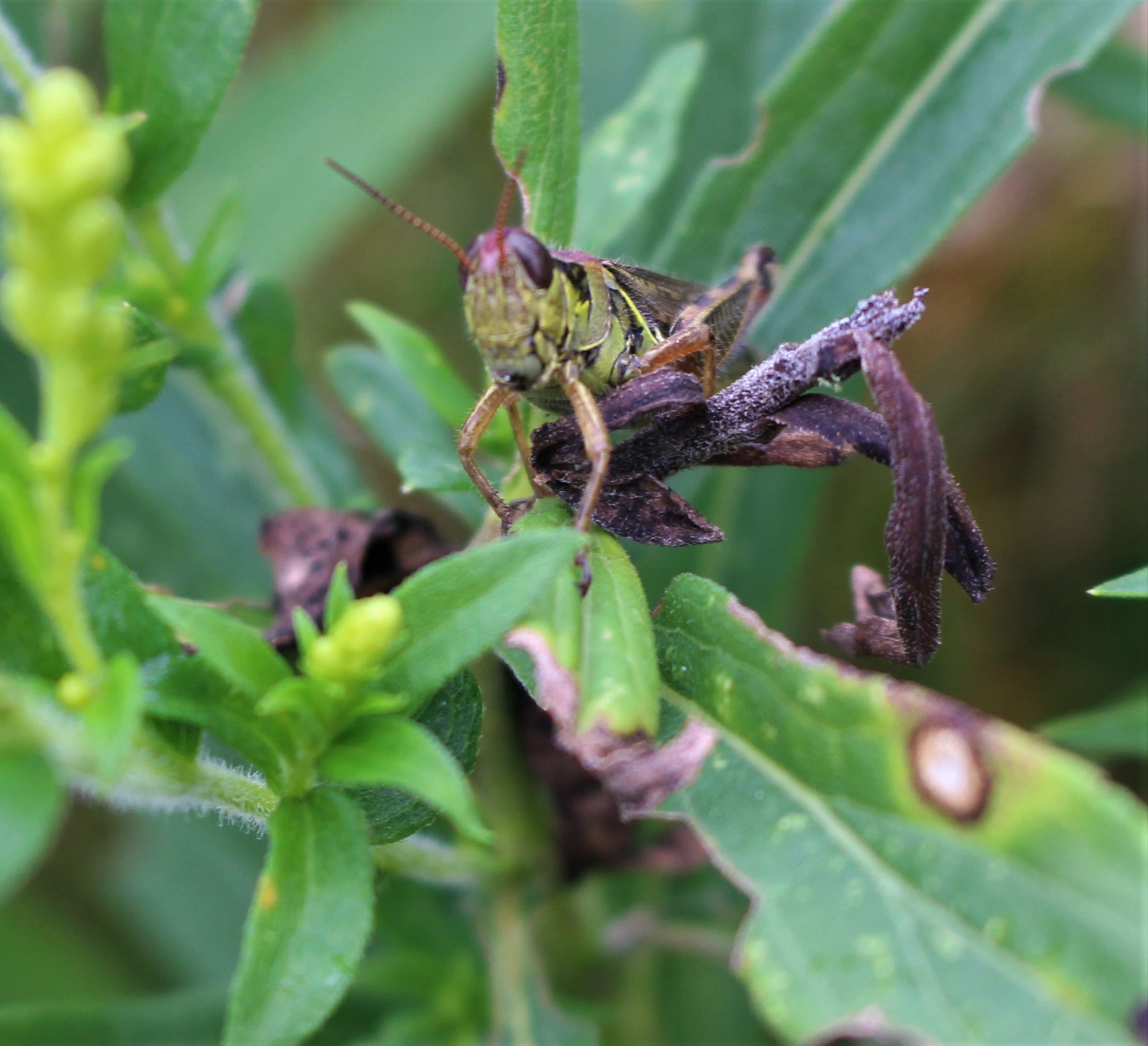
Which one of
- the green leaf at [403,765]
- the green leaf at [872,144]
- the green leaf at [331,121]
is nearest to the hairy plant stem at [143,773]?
the green leaf at [403,765]

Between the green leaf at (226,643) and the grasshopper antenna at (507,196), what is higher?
the grasshopper antenna at (507,196)

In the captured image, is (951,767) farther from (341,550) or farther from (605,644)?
(341,550)

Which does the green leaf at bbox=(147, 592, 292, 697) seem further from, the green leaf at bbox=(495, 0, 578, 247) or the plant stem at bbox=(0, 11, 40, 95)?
the plant stem at bbox=(0, 11, 40, 95)

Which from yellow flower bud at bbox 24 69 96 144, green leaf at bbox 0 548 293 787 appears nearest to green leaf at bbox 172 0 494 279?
green leaf at bbox 0 548 293 787

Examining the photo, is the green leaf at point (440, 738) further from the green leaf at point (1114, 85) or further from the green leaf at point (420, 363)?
the green leaf at point (1114, 85)

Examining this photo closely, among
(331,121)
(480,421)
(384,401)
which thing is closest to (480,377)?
(331,121)

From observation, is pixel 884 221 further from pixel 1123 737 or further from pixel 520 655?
pixel 520 655
